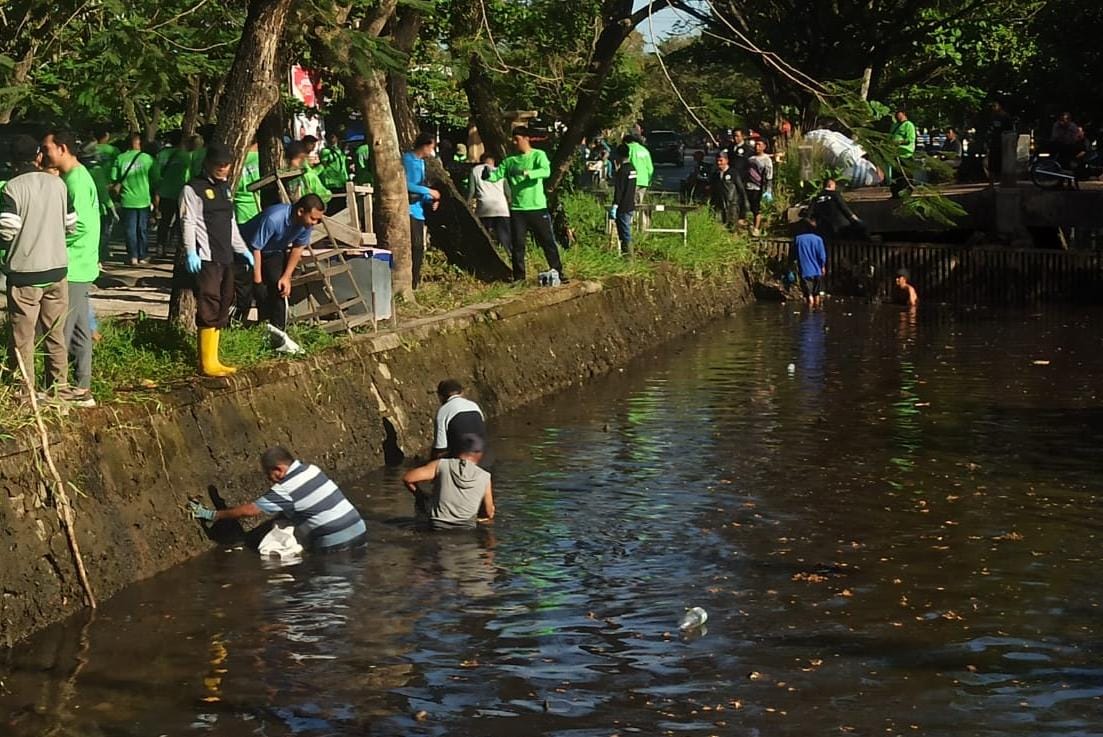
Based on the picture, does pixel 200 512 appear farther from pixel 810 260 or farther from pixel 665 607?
pixel 810 260

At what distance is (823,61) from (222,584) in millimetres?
30864

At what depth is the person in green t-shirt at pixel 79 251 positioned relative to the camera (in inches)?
464

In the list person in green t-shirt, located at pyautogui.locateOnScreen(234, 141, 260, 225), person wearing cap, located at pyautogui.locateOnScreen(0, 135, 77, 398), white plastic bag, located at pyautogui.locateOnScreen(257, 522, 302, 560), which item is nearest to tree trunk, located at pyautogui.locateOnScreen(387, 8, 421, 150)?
person in green t-shirt, located at pyautogui.locateOnScreen(234, 141, 260, 225)

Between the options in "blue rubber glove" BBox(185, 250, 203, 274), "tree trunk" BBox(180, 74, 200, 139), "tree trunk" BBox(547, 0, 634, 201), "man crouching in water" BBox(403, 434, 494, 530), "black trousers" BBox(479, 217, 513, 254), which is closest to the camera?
"man crouching in water" BBox(403, 434, 494, 530)

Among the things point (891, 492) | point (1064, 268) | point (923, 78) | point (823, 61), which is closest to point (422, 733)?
point (891, 492)

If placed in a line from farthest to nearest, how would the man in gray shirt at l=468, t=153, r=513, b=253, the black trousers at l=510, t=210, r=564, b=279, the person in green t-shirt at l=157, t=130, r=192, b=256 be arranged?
the person in green t-shirt at l=157, t=130, r=192, b=256, the man in gray shirt at l=468, t=153, r=513, b=253, the black trousers at l=510, t=210, r=564, b=279

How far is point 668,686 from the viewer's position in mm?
9664

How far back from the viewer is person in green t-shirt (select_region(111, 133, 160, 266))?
916 inches

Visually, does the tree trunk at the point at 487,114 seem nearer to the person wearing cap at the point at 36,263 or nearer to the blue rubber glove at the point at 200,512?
the blue rubber glove at the point at 200,512

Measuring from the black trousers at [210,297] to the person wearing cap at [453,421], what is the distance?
1764 mm

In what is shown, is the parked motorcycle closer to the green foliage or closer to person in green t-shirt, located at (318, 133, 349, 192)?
person in green t-shirt, located at (318, 133, 349, 192)

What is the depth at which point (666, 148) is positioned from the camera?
78875mm

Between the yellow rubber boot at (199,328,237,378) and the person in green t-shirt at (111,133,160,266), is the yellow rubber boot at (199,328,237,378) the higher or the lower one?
the lower one

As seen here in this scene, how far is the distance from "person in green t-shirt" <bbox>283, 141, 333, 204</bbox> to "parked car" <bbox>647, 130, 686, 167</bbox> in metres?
55.7
